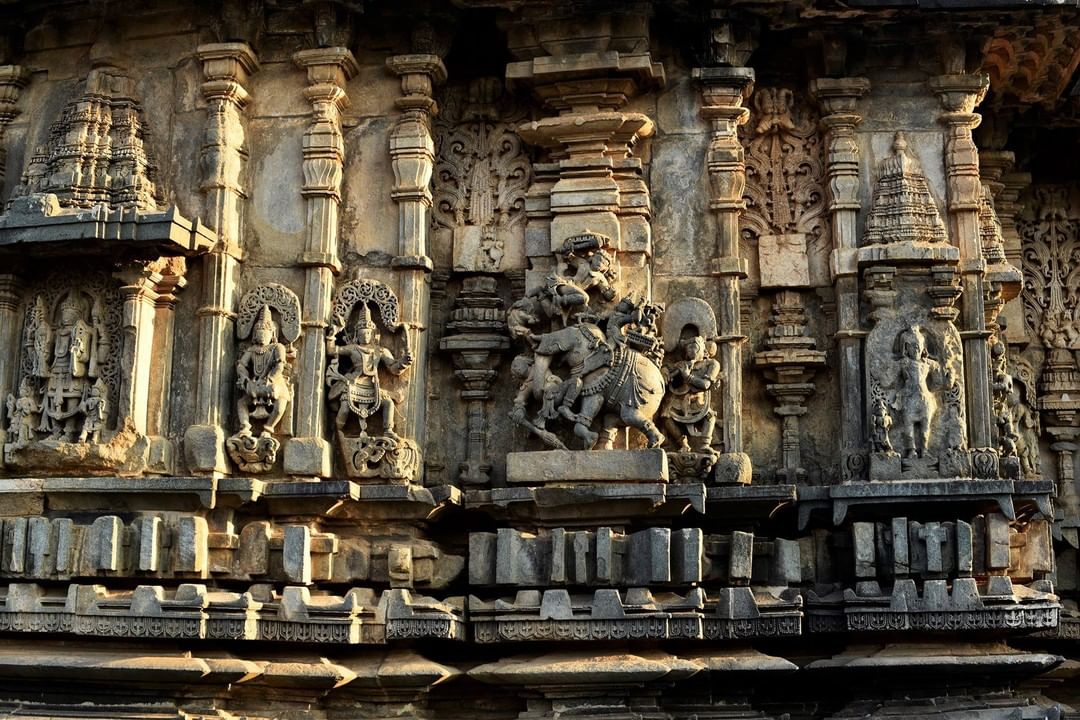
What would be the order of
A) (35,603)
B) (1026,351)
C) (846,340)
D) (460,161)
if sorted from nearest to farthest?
(35,603), (846,340), (460,161), (1026,351)

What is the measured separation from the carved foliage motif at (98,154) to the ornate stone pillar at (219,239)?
0.51m

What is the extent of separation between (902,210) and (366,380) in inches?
167

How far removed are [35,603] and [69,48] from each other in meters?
4.55

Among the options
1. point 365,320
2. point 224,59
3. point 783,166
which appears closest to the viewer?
point 365,320

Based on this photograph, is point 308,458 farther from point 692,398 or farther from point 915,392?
point 915,392

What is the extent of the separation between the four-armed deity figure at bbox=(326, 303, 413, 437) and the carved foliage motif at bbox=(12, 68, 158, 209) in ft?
5.91

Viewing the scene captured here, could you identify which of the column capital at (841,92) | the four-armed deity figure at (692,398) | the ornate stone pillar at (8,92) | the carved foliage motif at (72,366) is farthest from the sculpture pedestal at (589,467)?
the ornate stone pillar at (8,92)

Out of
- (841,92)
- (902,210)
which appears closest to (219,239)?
(841,92)

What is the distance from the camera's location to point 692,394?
1045 cm

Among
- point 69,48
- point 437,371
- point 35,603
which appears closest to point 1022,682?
point 437,371

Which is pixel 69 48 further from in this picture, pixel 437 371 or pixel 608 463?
pixel 608 463

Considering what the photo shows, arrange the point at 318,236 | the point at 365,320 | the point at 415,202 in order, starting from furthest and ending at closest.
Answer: the point at 415,202, the point at 318,236, the point at 365,320

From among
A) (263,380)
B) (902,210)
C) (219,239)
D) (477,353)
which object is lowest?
(263,380)

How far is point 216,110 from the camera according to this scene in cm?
1083
